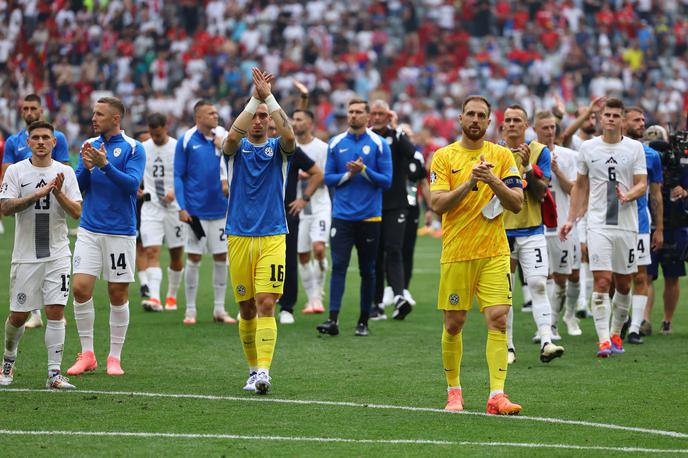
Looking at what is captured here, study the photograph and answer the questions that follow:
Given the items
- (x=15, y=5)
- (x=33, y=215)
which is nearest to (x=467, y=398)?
(x=33, y=215)

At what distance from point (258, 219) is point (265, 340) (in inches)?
39.5

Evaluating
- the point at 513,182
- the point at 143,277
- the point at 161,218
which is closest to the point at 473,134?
the point at 513,182

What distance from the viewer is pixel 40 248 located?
406 inches

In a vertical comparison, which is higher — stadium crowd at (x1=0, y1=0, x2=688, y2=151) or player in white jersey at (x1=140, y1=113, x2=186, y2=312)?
stadium crowd at (x1=0, y1=0, x2=688, y2=151)

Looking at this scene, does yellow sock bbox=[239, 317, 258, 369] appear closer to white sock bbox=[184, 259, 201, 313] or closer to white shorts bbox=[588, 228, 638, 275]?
white shorts bbox=[588, 228, 638, 275]

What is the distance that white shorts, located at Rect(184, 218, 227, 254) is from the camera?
15.2 meters

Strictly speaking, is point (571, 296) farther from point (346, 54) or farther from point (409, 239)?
point (346, 54)

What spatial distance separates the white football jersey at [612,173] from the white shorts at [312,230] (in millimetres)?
4947

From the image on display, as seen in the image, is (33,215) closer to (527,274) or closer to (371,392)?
(371,392)

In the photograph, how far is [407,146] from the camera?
1540 cm

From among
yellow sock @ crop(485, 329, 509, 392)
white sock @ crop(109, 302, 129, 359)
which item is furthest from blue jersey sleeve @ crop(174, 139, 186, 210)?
yellow sock @ crop(485, 329, 509, 392)

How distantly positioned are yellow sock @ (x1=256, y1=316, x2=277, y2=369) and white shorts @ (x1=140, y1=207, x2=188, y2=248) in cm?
664

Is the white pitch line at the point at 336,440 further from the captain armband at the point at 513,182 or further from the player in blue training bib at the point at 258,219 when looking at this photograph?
the captain armband at the point at 513,182

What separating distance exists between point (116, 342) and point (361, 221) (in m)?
3.71
